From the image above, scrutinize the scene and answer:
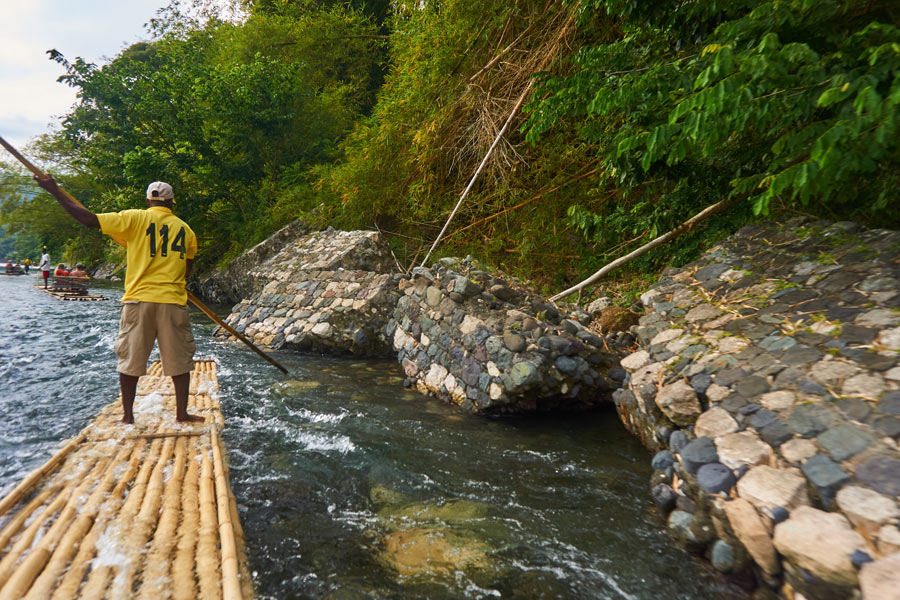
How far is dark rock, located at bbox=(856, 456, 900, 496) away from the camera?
156 cm

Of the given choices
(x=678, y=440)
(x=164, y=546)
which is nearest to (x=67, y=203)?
(x=164, y=546)

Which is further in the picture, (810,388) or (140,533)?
(810,388)

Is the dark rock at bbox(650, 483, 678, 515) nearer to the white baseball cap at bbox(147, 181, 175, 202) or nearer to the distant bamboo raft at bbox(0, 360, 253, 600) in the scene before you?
the distant bamboo raft at bbox(0, 360, 253, 600)

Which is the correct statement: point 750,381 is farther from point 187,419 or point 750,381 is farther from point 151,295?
point 151,295

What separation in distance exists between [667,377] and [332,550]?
2143 millimetres

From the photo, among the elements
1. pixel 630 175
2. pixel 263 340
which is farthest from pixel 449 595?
pixel 263 340

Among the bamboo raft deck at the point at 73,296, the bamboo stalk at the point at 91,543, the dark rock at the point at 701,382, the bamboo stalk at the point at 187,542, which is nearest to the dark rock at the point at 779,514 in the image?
the dark rock at the point at 701,382

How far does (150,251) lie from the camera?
118 inches

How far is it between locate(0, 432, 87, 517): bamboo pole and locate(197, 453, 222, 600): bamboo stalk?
71 centimetres

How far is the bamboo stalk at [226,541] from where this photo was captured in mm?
1505

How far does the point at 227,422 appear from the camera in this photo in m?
3.64

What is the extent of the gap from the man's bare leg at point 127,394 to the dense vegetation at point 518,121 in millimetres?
3436

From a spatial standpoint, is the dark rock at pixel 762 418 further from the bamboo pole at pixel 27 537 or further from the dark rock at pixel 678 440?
the bamboo pole at pixel 27 537

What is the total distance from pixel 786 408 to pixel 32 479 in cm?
357
